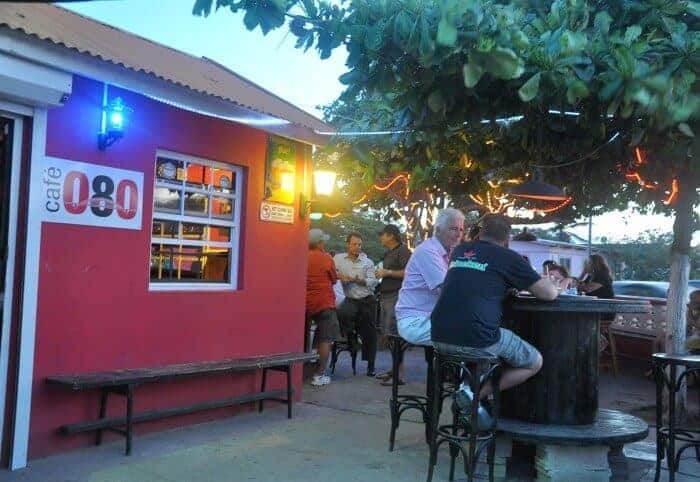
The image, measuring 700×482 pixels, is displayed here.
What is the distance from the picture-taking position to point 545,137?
734 centimetres

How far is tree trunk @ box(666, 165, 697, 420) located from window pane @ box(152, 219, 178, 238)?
5002 millimetres

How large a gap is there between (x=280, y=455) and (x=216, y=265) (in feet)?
6.95

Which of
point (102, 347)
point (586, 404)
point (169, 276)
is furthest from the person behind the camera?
point (169, 276)

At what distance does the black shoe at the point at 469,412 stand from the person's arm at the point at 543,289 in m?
0.81

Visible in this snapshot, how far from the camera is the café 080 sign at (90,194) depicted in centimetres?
527

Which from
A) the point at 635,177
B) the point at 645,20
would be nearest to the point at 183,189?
the point at 645,20

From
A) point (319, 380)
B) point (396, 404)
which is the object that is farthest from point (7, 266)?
point (319, 380)

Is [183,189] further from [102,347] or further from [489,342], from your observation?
[489,342]

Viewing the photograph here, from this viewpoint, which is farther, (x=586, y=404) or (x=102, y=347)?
(x=102, y=347)

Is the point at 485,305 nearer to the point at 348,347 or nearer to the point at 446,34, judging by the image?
the point at 446,34

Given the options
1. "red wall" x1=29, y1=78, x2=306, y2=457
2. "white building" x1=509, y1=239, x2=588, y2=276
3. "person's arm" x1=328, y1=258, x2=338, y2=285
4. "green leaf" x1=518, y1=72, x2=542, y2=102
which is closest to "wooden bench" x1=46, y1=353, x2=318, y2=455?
"red wall" x1=29, y1=78, x2=306, y2=457

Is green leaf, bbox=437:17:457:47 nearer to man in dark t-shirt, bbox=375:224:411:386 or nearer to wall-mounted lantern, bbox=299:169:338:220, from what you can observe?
wall-mounted lantern, bbox=299:169:338:220

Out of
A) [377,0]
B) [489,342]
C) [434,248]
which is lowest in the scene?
[489,342]

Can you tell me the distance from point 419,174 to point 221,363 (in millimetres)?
3249
